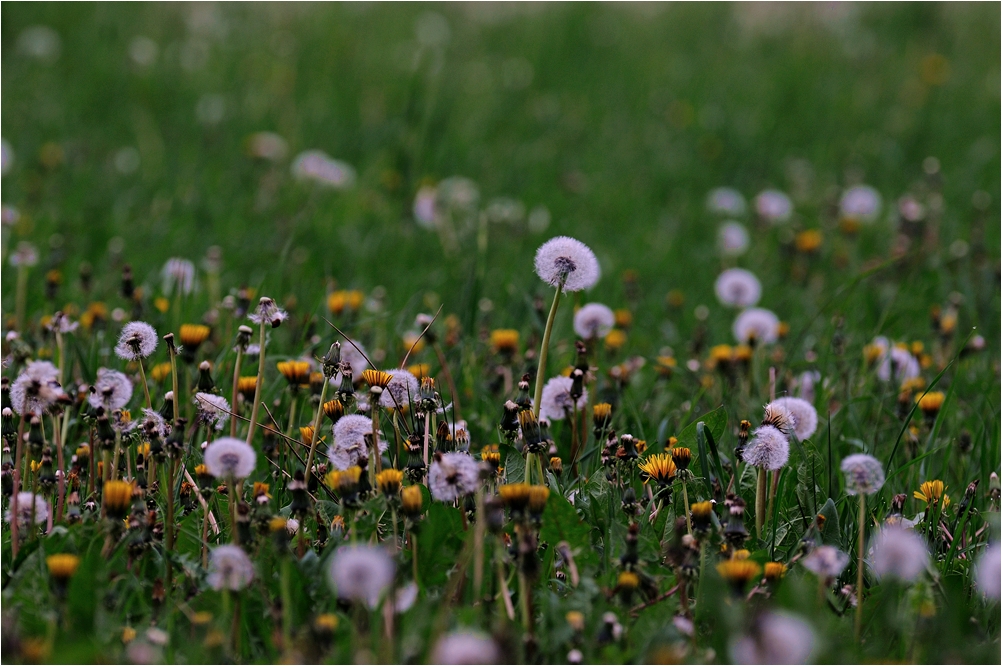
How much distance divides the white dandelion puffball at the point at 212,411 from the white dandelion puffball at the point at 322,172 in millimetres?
2792

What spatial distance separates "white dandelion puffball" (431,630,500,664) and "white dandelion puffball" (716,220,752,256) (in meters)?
3.44

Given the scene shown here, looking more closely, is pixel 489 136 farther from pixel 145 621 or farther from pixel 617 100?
pixel 145 621

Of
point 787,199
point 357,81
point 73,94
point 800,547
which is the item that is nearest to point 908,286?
point 787,199

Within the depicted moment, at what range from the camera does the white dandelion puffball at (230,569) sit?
1446 millimetres

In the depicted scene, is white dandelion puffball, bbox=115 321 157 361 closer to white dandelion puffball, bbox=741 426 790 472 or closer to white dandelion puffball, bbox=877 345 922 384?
white dandelion puffball, bbox=741 426 790 472

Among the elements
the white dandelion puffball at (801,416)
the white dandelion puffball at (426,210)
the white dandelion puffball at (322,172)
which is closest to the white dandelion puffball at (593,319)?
the white dandelion puffball at (801,416)

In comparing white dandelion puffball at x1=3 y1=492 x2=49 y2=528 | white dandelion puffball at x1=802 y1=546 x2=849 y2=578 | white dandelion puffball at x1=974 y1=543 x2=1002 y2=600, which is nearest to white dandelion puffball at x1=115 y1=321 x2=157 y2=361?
white dandelion puffball at x1=3 y1=492 x2=49 y2=528

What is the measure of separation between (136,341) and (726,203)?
3806 millimetres

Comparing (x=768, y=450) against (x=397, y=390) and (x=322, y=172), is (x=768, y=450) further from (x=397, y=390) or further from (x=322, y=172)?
(x=322, y=172)

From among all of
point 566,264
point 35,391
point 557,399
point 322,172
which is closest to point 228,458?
point 35,391

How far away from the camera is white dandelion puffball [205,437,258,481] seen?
154cm

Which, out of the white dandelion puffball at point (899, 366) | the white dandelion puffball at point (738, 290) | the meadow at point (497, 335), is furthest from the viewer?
the white dandelion puffball at point (738, 290)

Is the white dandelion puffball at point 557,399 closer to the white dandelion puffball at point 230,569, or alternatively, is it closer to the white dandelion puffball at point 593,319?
the white dandelion puffball at point 593,319

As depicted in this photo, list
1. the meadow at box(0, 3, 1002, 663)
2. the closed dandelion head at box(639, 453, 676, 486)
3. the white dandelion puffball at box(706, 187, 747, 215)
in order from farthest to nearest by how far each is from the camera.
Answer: the white dandelion puffball at box(706, 187, 747, 215) < the closed dandelion head at box(639, 453, 676, 486) < the meadow at box(0, 3, 1002, 663)
